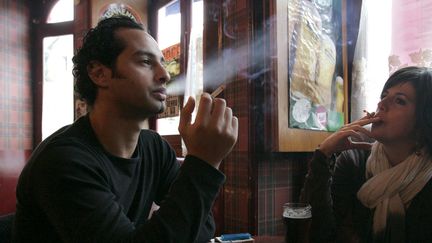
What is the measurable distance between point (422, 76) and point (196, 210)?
1.47 m

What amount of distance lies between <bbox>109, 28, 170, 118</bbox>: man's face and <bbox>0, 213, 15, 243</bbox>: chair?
0.64m

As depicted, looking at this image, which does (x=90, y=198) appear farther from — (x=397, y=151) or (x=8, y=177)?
(x=8, y=177)

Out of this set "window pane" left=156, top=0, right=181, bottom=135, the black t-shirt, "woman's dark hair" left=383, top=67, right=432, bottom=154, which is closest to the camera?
the black t-shirt

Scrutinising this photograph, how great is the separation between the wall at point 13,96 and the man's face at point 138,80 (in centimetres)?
449

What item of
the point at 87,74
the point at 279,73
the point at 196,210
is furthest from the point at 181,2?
the point at 196,210

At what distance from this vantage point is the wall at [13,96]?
495 centimetres

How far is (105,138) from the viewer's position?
4.38 ft

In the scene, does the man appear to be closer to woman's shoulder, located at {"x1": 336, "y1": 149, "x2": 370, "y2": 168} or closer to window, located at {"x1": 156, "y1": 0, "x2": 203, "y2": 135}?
woman's shoulder, located at {"x1": 336, "y1": 149, "x2": 370, "y2": 168}

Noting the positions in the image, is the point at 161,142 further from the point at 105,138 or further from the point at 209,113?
the point at 209,113

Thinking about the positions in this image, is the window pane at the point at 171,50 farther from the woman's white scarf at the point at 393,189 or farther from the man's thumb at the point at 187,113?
the man's thumb at the point at 187,113

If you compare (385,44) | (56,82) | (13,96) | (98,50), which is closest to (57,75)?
(56,82)

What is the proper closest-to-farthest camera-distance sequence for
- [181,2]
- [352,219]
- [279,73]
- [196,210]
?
[196,210] → [352,219] → [279,73] → [181,2]

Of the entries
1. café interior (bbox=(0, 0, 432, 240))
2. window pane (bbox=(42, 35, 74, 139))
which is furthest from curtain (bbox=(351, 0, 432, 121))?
window pane (bbox=(42, 35, 74, 139))

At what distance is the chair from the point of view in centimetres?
129
